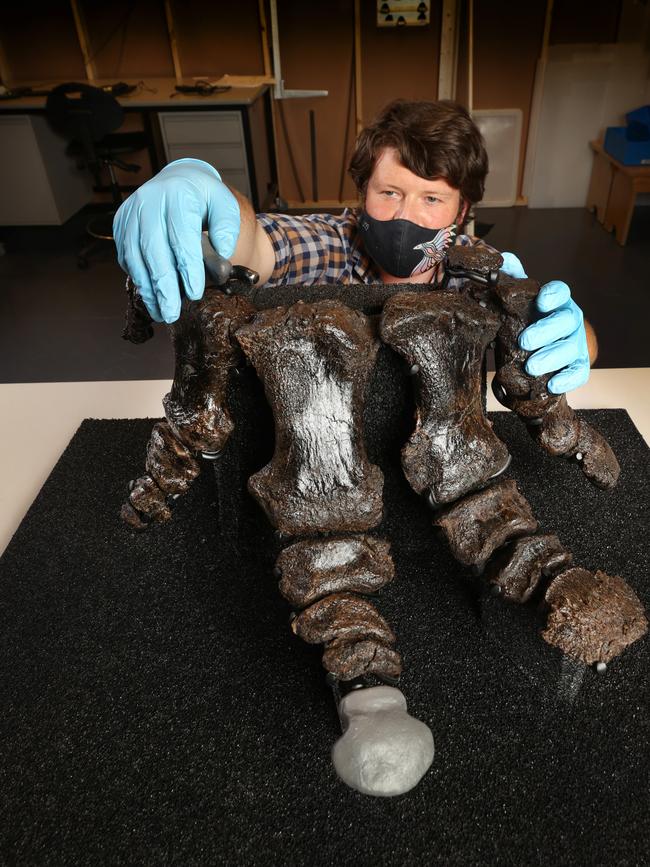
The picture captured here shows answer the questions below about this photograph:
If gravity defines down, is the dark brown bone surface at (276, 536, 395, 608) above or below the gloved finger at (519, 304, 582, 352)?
below

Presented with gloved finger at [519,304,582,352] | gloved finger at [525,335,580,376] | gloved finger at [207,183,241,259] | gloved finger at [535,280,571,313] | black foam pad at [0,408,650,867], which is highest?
gloved finger at [207,183,241,259]

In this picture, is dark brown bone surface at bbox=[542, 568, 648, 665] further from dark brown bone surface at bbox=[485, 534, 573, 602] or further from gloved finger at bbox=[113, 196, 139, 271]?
gloved finger at bbox=[113, 196, 139, 271]

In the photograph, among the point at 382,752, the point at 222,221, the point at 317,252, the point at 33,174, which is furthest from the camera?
the point at 33,174

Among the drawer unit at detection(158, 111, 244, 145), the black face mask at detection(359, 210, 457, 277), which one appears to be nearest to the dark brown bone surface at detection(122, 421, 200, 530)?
the black face mask at detection(359, 210, 457, 277)

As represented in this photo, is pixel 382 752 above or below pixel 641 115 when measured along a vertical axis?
below

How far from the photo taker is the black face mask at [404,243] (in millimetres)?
1442

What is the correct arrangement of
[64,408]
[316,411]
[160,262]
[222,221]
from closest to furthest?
[316,411]
[160,262]
[222,221]
[64,408]

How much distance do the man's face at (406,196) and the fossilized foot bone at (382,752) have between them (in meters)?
1.08

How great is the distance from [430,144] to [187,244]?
0.69m

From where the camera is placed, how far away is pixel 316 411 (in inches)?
38.7

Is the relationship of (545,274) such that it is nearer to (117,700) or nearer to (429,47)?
(429,47)

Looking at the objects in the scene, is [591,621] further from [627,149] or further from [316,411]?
[627,149]

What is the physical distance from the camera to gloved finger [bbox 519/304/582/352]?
1.01 m

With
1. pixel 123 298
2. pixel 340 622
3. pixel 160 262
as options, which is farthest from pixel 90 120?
pixel 340 622
